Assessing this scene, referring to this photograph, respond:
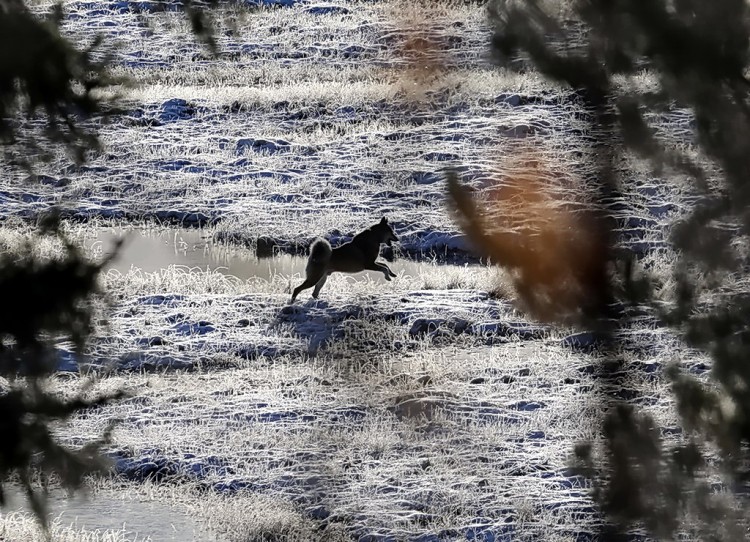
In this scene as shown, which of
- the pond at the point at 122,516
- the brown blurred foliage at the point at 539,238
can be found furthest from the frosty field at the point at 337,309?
the brown blurred foliage at the point at 539,238

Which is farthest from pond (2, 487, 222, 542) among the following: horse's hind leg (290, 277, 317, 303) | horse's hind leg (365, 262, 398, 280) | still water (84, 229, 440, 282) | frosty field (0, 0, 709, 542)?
still water (84, 229, 440, 282)

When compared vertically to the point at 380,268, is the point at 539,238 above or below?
below

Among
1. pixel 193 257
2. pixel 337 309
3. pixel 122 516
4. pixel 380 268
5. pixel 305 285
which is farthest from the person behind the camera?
pixel 193 257

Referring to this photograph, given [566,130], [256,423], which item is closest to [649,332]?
[256,423]

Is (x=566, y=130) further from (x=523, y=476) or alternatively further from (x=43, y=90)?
(x=43, y=90)

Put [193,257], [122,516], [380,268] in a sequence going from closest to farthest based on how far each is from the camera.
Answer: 1. [122,516]
2. [380,268]
3. [193,257]

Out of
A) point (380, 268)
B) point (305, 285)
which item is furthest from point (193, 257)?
point (380, 268)

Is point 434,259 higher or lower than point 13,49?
lower

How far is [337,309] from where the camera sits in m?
13.2

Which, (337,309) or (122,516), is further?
(337,309)

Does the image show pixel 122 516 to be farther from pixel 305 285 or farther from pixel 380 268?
pixel 380 268

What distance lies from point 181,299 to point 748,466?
8587mm

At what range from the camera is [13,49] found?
5.73 metres

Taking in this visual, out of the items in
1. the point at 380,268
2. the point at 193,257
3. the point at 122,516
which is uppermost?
the point at 122,516
